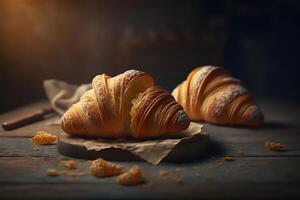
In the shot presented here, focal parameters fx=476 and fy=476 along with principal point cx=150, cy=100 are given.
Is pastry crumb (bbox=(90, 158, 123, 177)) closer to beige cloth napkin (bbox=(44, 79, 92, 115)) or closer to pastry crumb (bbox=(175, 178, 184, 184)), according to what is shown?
pastry crumb (bbox=(175, 178, 184, 184))

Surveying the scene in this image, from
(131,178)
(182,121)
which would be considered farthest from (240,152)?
(131,178)

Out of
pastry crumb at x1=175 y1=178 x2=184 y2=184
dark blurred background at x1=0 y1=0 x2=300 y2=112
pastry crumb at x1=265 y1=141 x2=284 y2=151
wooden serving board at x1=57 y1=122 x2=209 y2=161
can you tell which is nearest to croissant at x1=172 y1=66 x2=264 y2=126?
pastry crumb at x1=265 y1=141 x2=284 y2=151

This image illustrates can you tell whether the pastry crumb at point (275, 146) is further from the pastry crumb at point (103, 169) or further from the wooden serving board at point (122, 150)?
the pastry crumb at point (103, 169)

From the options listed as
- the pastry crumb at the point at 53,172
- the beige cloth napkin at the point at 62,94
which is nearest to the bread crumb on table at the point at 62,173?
the pastry crumb at the point at 53,172

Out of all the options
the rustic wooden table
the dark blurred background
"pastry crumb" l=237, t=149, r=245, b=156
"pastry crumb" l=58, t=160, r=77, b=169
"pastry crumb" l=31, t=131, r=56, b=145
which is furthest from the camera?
the dark blurred background

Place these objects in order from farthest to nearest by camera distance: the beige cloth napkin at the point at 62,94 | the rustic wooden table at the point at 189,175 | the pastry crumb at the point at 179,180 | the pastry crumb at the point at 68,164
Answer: the beige cloth napkin at the point at 62,94 → the pastry crumb at the point at 68,164 → the pastry crumb at the point at 179,180 → the rustic wooden table at the point at 189,175

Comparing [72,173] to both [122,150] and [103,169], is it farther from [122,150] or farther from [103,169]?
[122,150]
